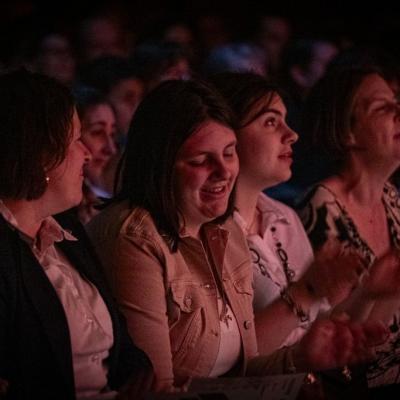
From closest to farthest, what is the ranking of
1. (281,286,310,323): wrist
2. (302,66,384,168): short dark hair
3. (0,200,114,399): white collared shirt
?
(0,200,114,399): white collared shirt → (281,286,310,323): wrist → (302,66,384,168): short dark hair

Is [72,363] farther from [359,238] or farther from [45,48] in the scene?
[45,48]

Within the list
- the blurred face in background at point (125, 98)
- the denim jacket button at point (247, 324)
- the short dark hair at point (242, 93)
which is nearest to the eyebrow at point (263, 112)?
the short dark hair at point (242, 93)

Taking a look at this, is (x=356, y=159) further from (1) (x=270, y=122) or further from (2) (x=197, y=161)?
(2) (x=197, y=161)

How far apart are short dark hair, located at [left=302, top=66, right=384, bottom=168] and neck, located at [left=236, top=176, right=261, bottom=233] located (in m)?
0.56

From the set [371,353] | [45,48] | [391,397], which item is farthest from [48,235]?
[45,48]

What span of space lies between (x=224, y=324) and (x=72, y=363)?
0.58 metres

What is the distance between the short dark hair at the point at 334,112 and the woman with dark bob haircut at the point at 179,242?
2.91 ft

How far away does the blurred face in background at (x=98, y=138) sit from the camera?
4117 millimetres

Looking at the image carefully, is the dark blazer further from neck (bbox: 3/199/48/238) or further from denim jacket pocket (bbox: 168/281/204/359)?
denim jacket pocket (bbox: 168/281/204/359)

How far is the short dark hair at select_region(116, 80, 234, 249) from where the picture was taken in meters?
3.08

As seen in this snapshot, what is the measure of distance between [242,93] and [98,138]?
844mm

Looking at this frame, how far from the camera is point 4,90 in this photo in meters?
2.76

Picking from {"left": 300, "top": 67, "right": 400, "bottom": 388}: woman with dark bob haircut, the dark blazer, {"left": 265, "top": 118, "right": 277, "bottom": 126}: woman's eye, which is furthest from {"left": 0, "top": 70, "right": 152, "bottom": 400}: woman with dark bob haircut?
{"left": 300, "top": 67, "right": 400, "bottom": 388}: woman with dark bob haircut

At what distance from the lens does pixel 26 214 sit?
2.75 metres
